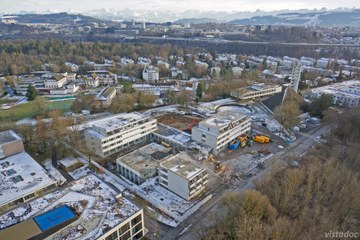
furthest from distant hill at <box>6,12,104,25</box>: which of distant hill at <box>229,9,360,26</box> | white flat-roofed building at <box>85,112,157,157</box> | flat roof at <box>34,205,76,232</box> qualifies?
flat roof at <box>34,205,76,232</box>

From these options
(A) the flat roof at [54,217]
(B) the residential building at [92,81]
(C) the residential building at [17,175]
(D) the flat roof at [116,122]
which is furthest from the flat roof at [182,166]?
(B) the residential building at [92,81]

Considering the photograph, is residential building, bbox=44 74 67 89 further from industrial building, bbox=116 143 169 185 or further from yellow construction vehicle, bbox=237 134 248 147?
yellow construction vehicle, bbox=237 134 248 147

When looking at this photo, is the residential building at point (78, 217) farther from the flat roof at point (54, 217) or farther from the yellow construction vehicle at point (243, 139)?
the yellow construction vehicle at point (243, 139)

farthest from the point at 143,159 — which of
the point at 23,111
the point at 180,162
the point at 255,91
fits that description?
the point at 23,111

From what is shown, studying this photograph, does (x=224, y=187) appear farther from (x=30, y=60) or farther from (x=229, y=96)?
(x=30, y=60)

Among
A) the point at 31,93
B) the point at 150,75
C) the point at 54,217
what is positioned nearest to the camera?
the point at 54,217

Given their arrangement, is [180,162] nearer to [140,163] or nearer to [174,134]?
[140,163]
